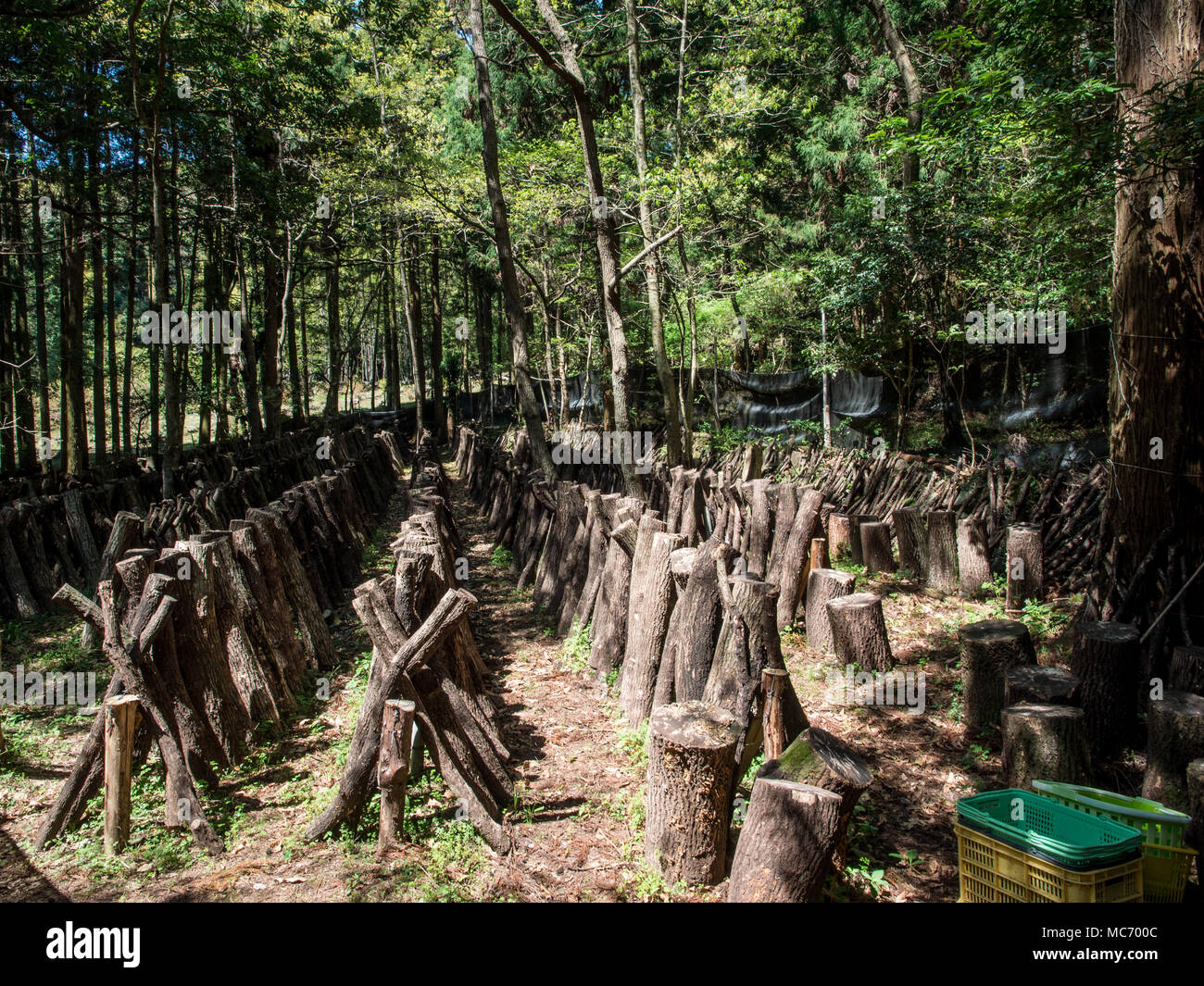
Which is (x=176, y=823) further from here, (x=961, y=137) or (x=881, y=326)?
(x=881, y=326)

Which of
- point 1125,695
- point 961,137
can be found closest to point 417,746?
point 1125,695

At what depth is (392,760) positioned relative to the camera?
12.0 feet

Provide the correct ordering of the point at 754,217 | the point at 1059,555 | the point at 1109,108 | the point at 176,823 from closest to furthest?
the point at 176,823, the point at 1109,108, the point at 1059,555, the point at 754,217

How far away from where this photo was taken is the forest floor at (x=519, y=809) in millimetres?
3521

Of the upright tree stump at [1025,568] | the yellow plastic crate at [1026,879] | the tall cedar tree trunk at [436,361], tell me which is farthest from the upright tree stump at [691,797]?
the tall cedar tree trunk at [436,361]

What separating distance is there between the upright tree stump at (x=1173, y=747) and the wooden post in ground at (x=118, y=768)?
496 centimetres

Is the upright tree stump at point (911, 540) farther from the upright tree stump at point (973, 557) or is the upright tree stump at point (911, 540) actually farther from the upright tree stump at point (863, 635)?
the upright tree stump at point (863, 635)

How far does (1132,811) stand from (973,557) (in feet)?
15.8

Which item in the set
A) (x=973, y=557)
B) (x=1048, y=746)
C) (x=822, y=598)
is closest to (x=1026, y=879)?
(x=1048, y=746)

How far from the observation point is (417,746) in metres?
4.51

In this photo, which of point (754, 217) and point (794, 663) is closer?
point (794, 663)

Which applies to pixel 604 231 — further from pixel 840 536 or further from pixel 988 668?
pixel 988 668
